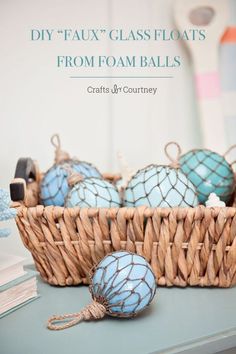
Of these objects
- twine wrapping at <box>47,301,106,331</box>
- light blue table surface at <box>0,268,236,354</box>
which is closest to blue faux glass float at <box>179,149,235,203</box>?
light blue table surface at <box>0,268,236,354</box>

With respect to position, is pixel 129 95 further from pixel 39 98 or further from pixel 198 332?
pixel 198 332

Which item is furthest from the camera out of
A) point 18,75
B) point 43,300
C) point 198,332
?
point 18,75

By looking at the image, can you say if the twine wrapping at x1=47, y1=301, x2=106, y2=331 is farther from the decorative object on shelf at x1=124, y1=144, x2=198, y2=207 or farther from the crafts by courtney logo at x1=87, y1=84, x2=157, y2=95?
the crafts by courtney logo at x1=87, y1=84, x2=157, y2=95

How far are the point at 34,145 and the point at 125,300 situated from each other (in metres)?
0.51

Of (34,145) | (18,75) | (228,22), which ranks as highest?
(228,22)

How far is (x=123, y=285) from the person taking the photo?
690 mm

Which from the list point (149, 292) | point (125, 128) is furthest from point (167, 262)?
point (125, 128)

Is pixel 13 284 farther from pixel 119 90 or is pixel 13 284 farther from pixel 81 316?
pixel 119 90

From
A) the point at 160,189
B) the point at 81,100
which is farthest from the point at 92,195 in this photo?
the point at 81,100

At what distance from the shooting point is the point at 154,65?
44.8 inches

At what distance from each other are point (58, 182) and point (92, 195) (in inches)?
4.3

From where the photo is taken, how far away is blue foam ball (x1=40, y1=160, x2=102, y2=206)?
3.01 feet

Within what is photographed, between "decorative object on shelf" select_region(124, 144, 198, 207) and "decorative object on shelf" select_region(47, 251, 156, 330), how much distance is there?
5.0 inches

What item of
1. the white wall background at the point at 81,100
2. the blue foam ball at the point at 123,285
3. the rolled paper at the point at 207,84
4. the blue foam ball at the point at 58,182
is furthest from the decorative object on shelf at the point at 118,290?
the rolled paper at the point at 207,84
